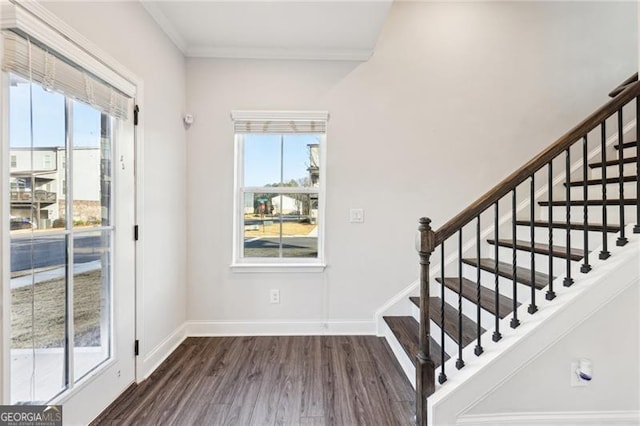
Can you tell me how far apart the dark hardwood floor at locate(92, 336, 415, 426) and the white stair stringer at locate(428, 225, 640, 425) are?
0.30m

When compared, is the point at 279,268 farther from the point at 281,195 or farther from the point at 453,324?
the point at 453,324

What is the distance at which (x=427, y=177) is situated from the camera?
269cm

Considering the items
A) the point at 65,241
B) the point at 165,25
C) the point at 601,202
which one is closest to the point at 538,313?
the point at 601,202

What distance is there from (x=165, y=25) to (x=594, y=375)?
3.58m

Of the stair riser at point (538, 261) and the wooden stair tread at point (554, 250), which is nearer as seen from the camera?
the wooden stair tread at point (554, 250)

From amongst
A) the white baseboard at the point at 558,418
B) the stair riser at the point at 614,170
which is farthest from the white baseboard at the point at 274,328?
the stair riser at the point at 614,170

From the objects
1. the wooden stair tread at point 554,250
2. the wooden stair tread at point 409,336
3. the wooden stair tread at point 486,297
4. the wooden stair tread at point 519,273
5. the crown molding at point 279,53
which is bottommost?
the wooden stair tread at point 409,336

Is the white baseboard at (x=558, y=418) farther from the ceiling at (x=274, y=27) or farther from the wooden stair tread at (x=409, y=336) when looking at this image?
the ceiling at (x=274, y=27)

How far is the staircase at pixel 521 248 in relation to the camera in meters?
1.53

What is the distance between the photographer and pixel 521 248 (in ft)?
6.63

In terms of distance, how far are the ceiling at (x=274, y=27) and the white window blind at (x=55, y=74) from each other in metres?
0.85

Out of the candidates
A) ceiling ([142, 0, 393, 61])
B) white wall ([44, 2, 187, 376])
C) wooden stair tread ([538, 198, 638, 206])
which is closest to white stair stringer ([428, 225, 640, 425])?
wooden stair tread ([538, 198, 638, 206])

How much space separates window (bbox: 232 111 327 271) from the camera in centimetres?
275

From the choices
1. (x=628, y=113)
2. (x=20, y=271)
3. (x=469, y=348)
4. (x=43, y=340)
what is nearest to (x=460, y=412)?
(x=469, y=348)
